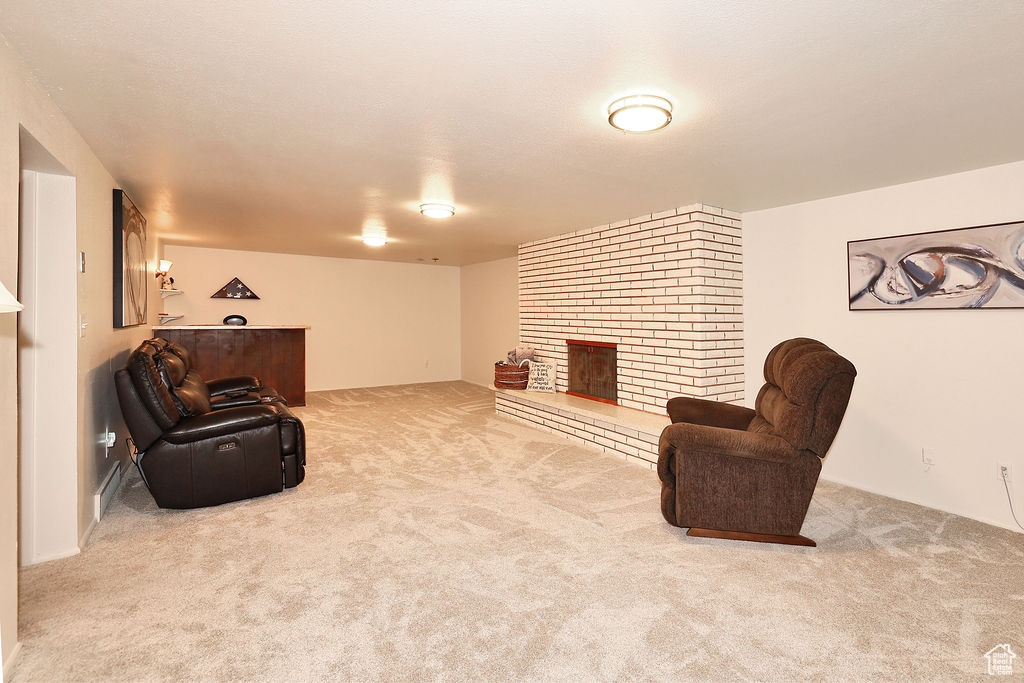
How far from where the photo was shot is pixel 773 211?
419cm

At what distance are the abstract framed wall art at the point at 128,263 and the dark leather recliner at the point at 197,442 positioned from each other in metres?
0.41

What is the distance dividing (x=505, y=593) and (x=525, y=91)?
2.16 metres

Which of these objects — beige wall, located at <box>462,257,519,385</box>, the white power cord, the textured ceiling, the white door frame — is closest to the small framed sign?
beige wall, located at <box>462,257,519,385</box>

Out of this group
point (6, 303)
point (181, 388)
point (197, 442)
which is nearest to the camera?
point (6, 303)

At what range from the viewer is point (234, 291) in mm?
7305

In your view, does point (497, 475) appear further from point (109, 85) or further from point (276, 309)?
point (276, 309)

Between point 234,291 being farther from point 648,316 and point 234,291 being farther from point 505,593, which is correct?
point 505,593

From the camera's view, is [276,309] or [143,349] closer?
[143,349]

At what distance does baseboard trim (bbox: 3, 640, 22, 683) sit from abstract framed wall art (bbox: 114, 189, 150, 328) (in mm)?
2344

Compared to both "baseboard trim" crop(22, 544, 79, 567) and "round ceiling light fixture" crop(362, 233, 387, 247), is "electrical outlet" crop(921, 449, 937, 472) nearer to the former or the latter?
"baseboard trim" crop(22, 544, 79, 567)

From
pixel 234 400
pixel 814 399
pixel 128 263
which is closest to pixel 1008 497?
pixel 814 399

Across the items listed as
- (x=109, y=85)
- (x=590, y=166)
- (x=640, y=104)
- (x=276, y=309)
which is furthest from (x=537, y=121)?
(x=276, y=309)

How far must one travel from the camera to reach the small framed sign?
579 cm

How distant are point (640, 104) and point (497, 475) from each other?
2.71m
